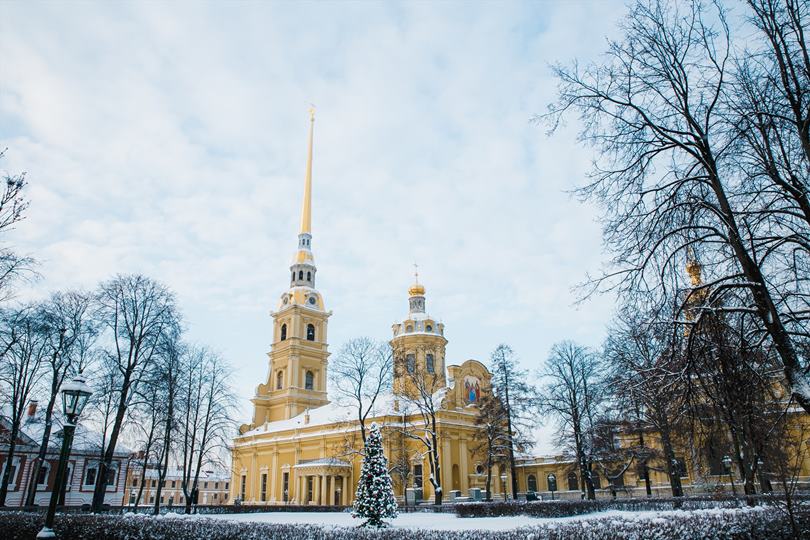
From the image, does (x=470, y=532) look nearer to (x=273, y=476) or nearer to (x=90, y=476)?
(x=90, y=476)

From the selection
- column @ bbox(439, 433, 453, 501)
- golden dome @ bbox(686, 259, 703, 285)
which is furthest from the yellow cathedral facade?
golden dome @ bbox(686, 259, 703, 285)

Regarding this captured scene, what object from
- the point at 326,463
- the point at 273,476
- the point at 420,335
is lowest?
the point at 273,476

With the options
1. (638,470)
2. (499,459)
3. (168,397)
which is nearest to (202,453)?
(168,397)

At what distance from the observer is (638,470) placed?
3316 cm

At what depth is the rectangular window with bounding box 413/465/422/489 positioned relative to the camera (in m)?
41.6

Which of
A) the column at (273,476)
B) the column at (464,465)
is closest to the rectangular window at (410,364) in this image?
the column at (464,465)

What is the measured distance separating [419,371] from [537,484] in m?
24.4

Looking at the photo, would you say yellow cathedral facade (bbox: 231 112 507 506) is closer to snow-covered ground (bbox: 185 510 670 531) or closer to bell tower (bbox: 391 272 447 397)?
bell tower (bbox: 391 272 447 397)

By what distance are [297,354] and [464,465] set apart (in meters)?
23.4

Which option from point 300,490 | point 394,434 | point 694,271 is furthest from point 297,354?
point 694,271

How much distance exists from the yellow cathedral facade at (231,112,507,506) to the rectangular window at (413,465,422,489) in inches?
3.1

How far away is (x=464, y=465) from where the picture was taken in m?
42.8

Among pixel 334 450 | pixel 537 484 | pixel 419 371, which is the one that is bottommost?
pixel 537 484

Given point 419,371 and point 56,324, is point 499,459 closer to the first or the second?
point 419,371
